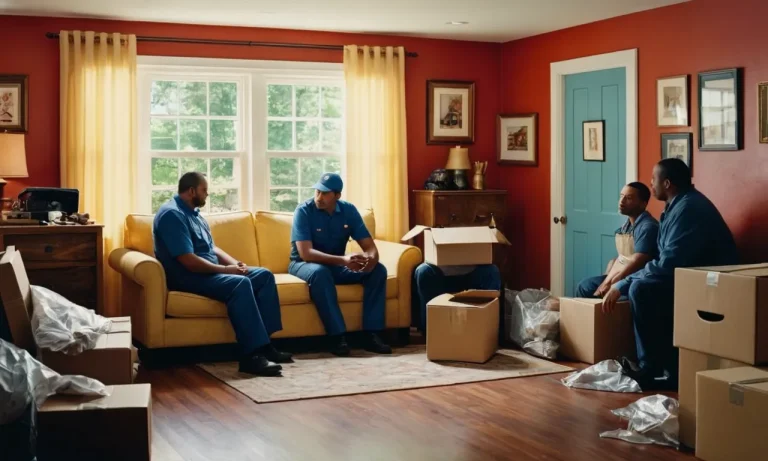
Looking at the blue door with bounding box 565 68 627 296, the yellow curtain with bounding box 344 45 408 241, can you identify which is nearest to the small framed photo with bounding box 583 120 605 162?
the blue door with bounding box 565 68 627 296

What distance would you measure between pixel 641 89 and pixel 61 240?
151 inches

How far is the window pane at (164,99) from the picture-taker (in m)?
6.82

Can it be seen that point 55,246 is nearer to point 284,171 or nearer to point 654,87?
point 284,171

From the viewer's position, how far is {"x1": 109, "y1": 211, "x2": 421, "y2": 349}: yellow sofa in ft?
18.5

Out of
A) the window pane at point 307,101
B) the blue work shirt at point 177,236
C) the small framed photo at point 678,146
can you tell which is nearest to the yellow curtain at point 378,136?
the window pane at point 307,101

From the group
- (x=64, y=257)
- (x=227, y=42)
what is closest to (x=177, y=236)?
(x=64, y=257)

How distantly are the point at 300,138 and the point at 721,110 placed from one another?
10.1 feet

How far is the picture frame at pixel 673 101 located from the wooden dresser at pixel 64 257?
3605 mm

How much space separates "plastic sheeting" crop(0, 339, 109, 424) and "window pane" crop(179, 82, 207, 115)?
148 inches

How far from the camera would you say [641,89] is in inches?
250

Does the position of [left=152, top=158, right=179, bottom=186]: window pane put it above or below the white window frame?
below

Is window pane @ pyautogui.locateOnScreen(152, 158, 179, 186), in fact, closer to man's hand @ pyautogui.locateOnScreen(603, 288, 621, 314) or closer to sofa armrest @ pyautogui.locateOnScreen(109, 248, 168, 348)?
sofa armrest @ pyautogui.locateOnScreen(109, 248, 168, 348)

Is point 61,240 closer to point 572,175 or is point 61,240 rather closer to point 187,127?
point 187,127

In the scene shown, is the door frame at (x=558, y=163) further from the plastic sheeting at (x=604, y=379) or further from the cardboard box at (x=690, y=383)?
the cardboard box at (x=690, y=383)
